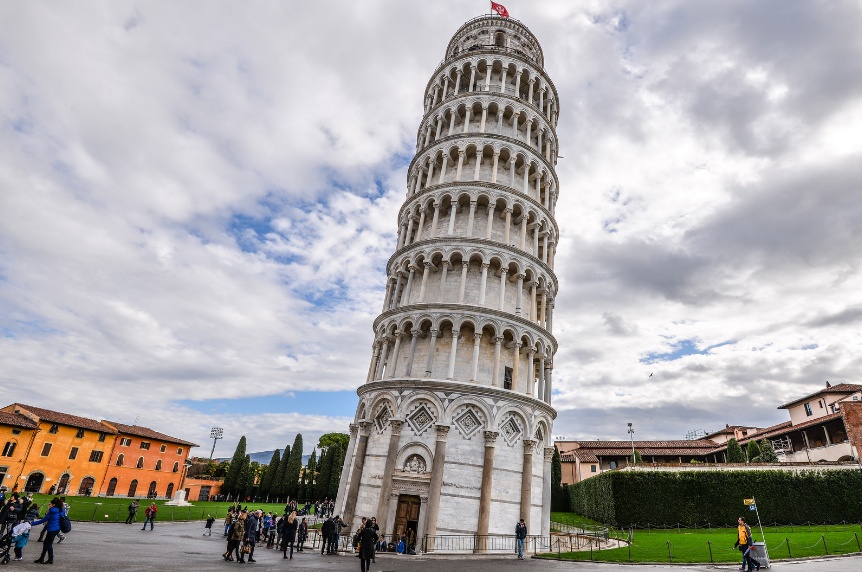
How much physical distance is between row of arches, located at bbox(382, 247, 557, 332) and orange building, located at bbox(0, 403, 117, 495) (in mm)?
52548

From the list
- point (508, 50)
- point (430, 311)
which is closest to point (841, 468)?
point (430, 311)

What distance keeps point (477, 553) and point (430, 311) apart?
40.8ft

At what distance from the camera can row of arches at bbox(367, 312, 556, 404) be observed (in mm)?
26844

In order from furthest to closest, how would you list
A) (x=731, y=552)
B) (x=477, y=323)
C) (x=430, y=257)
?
(x=430, y=257) → (x=477, y=323) → (x=731, y=552)

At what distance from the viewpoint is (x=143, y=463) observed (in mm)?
67125

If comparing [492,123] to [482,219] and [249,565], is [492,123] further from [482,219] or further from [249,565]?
[249,565]

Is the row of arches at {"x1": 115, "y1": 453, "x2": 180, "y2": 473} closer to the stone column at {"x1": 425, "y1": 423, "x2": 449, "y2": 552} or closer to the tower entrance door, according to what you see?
the tower entrance door

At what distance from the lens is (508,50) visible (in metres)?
37.4

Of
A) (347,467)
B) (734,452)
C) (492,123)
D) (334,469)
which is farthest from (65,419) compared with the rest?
(734,452)

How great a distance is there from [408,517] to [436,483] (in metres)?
2.22

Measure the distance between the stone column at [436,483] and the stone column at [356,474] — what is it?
4.12 m

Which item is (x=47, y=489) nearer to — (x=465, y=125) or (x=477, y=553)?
(x=477, y=553)

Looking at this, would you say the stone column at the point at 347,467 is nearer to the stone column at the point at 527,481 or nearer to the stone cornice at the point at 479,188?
the stone column at the point at 527,481

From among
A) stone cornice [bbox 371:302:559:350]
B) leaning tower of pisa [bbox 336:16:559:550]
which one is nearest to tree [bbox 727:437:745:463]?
leaning tower of pisa [bbox 336:16:559:550]
